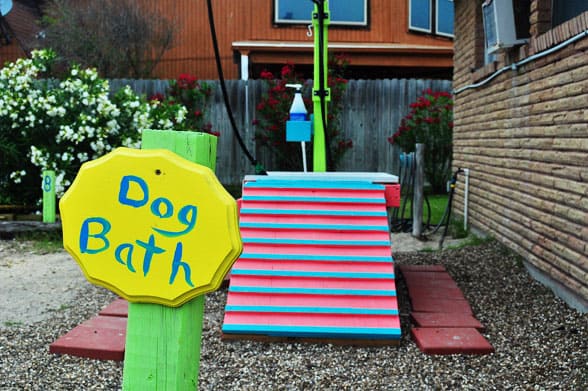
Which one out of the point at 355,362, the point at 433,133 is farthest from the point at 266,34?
the point at 355,362

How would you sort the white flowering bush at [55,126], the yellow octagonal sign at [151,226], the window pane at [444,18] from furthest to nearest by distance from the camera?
1. the window pane at [444,18]
2. the white flowering bush at [55,126]
3. the yellow octagonal sign at [151,226]

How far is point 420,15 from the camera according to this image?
15.3 metres

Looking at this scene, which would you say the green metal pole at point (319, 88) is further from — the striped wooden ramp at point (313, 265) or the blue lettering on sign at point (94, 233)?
the blue lettering on sign at point (94, 233)

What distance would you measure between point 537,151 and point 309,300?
249 centimetres

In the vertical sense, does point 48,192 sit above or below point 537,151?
below

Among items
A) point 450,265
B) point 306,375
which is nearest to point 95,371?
point 306,375

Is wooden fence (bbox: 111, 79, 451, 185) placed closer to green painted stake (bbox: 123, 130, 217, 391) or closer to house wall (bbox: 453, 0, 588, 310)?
house wall (bbox: 453, 0, 588, 310)

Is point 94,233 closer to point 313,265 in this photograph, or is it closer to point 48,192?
point 313,265

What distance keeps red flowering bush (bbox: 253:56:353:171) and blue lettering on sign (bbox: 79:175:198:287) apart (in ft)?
31.5

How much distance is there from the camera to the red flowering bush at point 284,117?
1139 centimetres

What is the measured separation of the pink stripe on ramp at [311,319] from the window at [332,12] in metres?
11.5

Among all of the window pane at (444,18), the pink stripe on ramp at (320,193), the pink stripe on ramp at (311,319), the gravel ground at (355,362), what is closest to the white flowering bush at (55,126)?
the gravel ground at (355,362)

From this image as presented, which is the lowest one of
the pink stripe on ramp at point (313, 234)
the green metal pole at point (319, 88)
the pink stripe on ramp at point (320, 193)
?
the pink stripe on ramp at point (313, 234)

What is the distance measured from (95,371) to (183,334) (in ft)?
6.25
